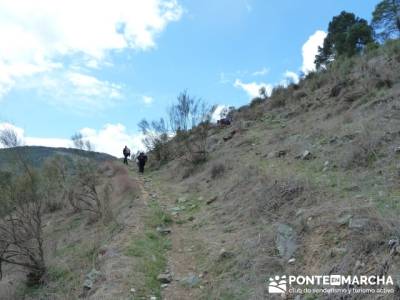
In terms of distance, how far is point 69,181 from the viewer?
21641 millimetres

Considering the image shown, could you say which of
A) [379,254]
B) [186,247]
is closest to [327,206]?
[379,254]

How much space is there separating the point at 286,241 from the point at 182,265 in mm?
2329

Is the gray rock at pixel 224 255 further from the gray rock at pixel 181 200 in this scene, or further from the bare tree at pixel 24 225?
the gray rock at pixel 181 200

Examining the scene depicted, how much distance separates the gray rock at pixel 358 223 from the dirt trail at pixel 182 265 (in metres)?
2.72

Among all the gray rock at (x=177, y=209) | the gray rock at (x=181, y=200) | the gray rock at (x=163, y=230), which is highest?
the gray rock at (x=181, y=200)

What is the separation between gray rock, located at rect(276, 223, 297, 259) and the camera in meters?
5.96

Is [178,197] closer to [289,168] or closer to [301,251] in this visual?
[289,168]

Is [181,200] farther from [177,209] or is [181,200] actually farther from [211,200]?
[211,200]

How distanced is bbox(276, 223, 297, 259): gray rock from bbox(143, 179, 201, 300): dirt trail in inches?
61.7

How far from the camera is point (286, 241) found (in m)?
6.23

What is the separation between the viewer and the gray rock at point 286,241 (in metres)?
5.96

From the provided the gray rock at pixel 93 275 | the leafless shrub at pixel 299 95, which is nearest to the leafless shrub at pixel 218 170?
the gray rock at pixel 93 275

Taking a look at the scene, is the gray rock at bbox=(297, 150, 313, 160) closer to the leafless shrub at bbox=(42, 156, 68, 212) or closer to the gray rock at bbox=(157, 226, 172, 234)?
the gray rock at bbox=(157, 226, 172, 234)

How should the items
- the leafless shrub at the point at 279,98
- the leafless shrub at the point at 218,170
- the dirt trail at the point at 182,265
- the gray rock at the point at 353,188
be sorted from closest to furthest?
the dirt trail at the point at 182,265 → the gray rock at the point at 353,188 → the leafless shrub at the point at 218,170 → the leafless shrub at the point at 279,98
